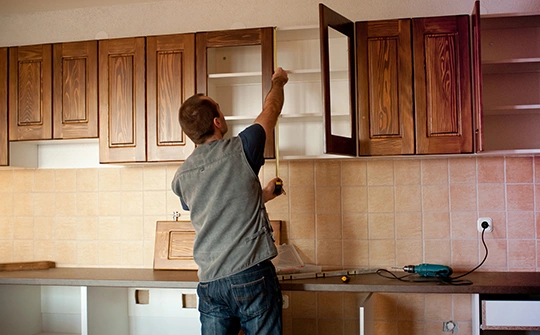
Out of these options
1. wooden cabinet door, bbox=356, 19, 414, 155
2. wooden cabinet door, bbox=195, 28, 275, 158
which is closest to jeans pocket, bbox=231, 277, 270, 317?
wooden cabinet door, bbox=195, 28, 275, 158

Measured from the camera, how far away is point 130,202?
3271mm

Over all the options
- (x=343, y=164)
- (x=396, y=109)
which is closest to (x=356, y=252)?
(x=343, y=164)

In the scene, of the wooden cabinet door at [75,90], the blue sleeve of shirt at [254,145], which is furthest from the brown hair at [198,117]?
the wooden cabinet door at [75,90]

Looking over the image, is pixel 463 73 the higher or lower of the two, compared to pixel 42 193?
higher

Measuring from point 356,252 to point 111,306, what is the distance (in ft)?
4.55

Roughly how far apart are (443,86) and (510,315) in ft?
3.64

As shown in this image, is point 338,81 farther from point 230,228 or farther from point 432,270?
point 230,228

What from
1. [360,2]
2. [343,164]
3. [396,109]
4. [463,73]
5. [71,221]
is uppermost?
[360,2]

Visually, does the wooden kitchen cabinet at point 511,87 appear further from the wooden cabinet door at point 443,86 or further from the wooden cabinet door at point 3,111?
the wooden cabinet door at point 3,111

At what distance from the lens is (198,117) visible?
2203 millimetres

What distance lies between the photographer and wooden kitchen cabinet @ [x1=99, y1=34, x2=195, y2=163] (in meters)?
2.92

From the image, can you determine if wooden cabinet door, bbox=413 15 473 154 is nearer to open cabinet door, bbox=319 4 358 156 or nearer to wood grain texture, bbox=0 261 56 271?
open cabinet door, bbox=319 4 358 156

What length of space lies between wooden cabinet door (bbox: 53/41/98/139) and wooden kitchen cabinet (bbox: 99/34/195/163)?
55mm

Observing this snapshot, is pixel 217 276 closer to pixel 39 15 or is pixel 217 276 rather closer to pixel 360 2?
pixel 360 2
